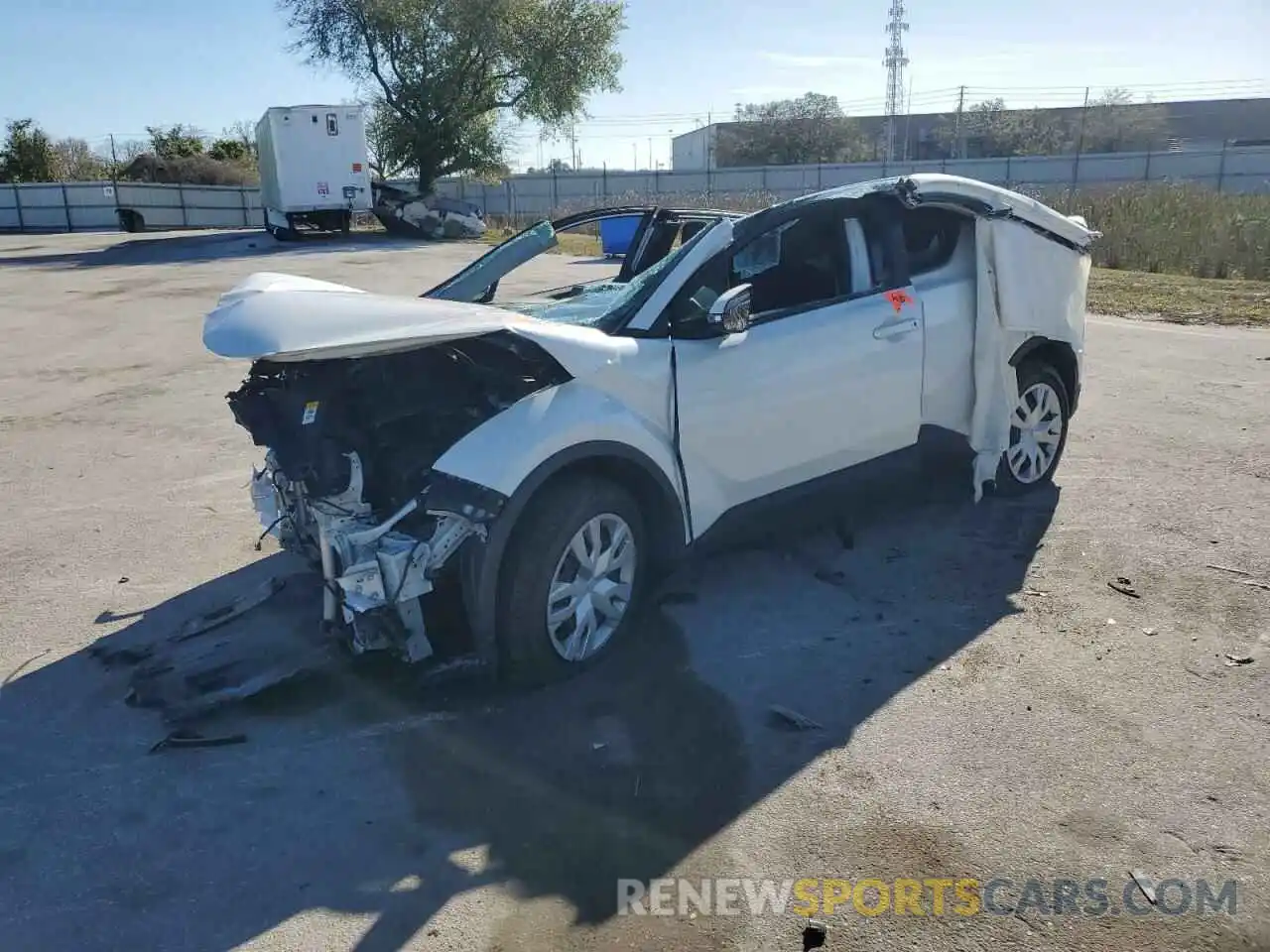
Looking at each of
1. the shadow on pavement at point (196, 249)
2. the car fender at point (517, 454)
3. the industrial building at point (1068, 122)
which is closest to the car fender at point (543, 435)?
the car fender at point (517, 454)

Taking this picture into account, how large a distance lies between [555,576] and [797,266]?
227cm

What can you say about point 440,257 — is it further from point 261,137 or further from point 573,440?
point 573,440

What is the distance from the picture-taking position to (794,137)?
2404 inches

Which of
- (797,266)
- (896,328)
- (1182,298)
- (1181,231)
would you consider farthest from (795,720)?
(1181,231)

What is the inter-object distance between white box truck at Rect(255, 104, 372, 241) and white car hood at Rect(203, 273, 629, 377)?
1070 inches

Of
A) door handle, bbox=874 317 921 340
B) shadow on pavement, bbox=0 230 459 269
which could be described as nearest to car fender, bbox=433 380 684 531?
door handle, bbox=874 317 921 340

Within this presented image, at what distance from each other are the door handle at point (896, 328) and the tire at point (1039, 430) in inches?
37.7

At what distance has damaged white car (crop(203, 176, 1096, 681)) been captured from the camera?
3748mm

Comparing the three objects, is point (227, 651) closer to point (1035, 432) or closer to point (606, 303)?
point (606, 303)

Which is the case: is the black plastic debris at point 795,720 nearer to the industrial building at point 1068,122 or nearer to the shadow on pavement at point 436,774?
the shadow on pavement at point 436,774

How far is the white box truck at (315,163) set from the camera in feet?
93.8

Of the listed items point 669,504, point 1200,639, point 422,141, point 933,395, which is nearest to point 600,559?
point 669,504

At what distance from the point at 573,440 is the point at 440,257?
67.5ft

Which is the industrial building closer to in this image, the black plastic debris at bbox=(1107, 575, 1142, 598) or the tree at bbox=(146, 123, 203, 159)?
the tree at bbox=(146, 123, 203, 159)
